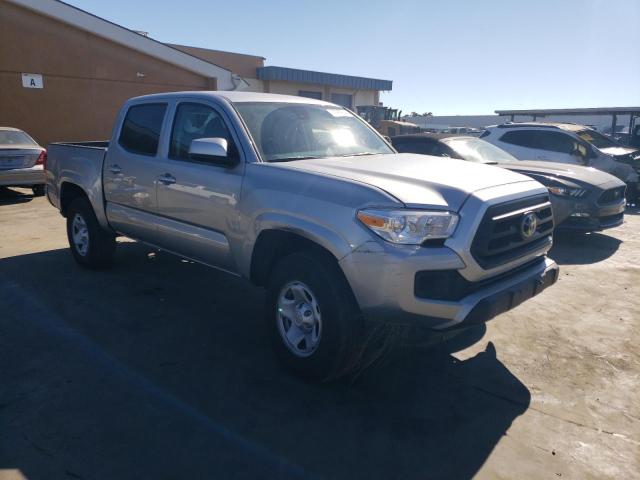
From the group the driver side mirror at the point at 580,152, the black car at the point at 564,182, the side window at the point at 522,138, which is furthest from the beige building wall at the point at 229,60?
the black car at the point at 564,182

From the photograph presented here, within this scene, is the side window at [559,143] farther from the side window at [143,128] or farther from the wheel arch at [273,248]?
the wheel arch at [273,248]

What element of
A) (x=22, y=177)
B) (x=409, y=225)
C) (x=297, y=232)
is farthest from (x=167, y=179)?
(x=22, y=177)

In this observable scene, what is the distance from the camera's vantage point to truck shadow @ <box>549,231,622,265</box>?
702cm

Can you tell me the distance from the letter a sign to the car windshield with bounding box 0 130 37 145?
5.11 metres

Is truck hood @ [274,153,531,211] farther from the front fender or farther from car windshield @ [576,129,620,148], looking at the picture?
car windshield @ [576,129,620,148]

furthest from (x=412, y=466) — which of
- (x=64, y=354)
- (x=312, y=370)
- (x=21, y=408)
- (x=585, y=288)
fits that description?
(x=585, y=288)

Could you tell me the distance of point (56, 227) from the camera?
8688mm

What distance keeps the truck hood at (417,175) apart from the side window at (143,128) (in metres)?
1.76

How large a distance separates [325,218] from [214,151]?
111 cm

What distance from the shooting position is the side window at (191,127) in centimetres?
433

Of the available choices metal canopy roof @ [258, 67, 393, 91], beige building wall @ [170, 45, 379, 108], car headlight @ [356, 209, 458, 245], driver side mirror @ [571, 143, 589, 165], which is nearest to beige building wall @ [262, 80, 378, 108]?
beige building wall @ [170, 45, 379, 108]

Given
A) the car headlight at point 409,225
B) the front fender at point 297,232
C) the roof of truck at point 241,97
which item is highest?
the roof of truck at point 241,97

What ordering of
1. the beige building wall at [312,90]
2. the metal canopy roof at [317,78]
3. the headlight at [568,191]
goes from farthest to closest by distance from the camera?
the beige building wall at [312,90] < the metal canopy roof at [317,78] < the headlight at [568,191]

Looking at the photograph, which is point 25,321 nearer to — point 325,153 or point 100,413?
point 100,413
